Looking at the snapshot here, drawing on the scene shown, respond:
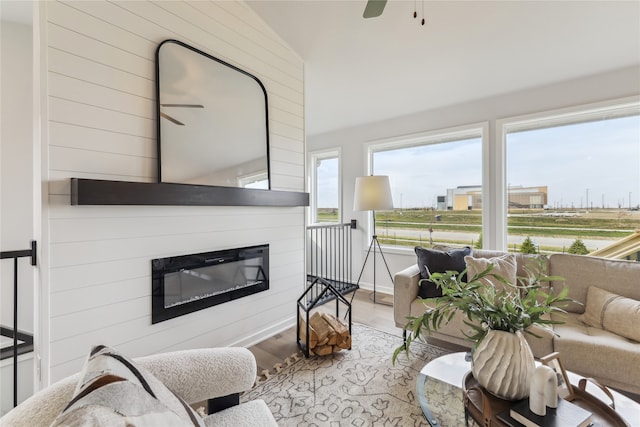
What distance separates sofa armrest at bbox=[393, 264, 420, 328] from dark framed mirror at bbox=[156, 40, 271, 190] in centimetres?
148

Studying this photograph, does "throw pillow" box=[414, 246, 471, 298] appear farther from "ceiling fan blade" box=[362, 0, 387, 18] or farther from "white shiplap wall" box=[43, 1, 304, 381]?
"ceiling fan blade" box=[362, 0, 387, 18]

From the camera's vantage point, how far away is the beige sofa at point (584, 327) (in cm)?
161

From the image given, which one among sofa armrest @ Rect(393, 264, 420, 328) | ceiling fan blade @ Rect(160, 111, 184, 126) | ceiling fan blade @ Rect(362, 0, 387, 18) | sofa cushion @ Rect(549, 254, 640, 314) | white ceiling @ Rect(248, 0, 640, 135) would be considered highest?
white ceiling @ Rect(248, 0, 640, 135)

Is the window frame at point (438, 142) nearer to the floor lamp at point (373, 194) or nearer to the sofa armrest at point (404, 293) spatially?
the floor lamp at point (373, 194)

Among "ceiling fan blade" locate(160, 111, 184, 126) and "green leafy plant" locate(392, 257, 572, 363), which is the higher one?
"ceiling fan blade" locate(160, 111, 184, 126)

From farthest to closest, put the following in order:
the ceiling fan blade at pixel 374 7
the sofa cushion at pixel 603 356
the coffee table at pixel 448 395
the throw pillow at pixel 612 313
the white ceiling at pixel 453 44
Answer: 1. the white ceiling at pixel 453 44
2. the throw pillow at pixel 612 313
3. the sofa cushion at pixel 603 356
4. the ceiling fan blade at pixel 374 7
5. the coffee table at pixel 448 395

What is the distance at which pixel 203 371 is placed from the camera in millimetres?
1022

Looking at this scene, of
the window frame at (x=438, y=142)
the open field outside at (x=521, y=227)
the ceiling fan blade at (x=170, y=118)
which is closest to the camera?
the ceiling fan blade at (x=170, y=118)

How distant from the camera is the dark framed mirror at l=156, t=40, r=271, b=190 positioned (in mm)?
1944

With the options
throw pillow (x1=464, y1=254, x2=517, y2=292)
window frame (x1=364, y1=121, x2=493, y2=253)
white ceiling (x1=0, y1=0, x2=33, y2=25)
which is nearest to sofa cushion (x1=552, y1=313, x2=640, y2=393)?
throw pillow (x1=464, y1=254, x2=517, y2=292)

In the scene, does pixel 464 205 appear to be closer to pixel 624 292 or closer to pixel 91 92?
pixel 624 292

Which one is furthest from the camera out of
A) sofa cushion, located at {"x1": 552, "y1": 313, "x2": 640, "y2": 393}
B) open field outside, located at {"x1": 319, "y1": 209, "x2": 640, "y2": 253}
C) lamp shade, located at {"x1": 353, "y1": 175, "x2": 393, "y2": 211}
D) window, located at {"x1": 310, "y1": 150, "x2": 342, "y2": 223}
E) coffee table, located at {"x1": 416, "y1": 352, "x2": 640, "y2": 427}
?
window, located at {"x1": 310, "y1": 150, "x2": 342, "y2": 223}

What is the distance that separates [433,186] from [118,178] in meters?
3.48

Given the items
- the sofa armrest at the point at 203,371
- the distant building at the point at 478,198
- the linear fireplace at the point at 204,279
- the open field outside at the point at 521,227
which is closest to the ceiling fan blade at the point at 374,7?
the sofa armrest at the point at 203,371
